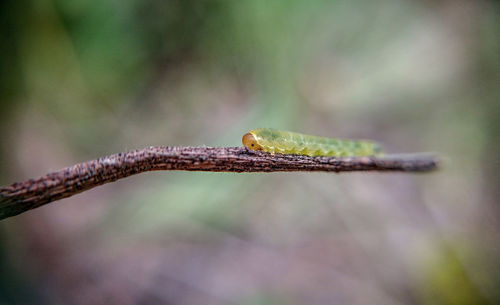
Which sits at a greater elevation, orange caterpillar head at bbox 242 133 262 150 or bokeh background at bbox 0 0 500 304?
bokeh background at bbox 0 0 500 304

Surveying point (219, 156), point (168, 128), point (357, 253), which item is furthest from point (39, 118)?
point (357, 253)

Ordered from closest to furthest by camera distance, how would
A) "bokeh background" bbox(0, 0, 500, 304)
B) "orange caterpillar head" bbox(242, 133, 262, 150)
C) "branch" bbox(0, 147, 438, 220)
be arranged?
1. "branch" bbox(0, 147, 438, 220)
2. "orange caterpillar head" bbox(242, 133, 262, 150)
3. "bokeh background" bbox(0, 0, 500, 304)

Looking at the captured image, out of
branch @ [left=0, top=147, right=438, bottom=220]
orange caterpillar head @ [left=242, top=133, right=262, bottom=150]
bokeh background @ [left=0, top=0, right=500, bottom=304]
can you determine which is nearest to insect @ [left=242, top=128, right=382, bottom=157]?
orange caterpillar head @ [left=242, top=133, right=262, bottom=150]

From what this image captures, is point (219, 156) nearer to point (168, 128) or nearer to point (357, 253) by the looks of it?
point (357, 253)

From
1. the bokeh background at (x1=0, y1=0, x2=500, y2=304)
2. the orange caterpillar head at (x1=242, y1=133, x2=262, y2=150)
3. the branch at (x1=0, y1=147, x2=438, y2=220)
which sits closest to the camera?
the branch at (x1=0, y1=147, x2=438, y2=220)

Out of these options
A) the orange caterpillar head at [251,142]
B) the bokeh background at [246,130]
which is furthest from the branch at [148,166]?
the bokeh background at [246,130]

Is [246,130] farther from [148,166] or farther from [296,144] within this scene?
[148,166]

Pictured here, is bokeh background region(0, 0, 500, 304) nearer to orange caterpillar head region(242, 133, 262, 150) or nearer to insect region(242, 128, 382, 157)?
insect region(242, 128, 382, 157)
